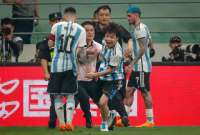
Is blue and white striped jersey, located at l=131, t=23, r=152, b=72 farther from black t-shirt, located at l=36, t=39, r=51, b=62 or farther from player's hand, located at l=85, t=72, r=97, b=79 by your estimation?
player's hand, located at l=85, t=72, r=97, b=79

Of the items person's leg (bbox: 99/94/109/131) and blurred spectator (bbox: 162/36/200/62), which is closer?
person's leg (bbox: 99/94/109/131)

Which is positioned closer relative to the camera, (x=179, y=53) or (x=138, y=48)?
(x=138, y=48)

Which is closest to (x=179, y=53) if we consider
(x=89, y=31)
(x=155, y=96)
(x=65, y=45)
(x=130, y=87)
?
(x=155, y=96)

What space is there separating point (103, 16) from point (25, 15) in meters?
4.92

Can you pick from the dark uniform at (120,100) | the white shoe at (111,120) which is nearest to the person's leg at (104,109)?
the white shoe at (111,120)

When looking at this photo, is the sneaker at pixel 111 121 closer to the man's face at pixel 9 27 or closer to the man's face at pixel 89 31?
the man's face at pixel 89 31

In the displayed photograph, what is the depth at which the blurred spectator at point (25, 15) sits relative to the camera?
766 inches

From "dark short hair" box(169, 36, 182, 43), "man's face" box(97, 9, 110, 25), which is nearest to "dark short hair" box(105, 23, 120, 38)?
"man's face" box(97, 9, 110, 25)

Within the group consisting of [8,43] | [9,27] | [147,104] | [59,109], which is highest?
[9,27]

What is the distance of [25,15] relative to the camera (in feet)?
64.0

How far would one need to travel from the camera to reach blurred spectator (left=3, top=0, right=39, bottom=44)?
766 inches

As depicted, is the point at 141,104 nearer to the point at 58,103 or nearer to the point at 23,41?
the point at 23,41

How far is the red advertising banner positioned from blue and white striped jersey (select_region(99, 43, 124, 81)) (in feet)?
13.5

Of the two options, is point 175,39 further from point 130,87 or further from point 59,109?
point 59,109
